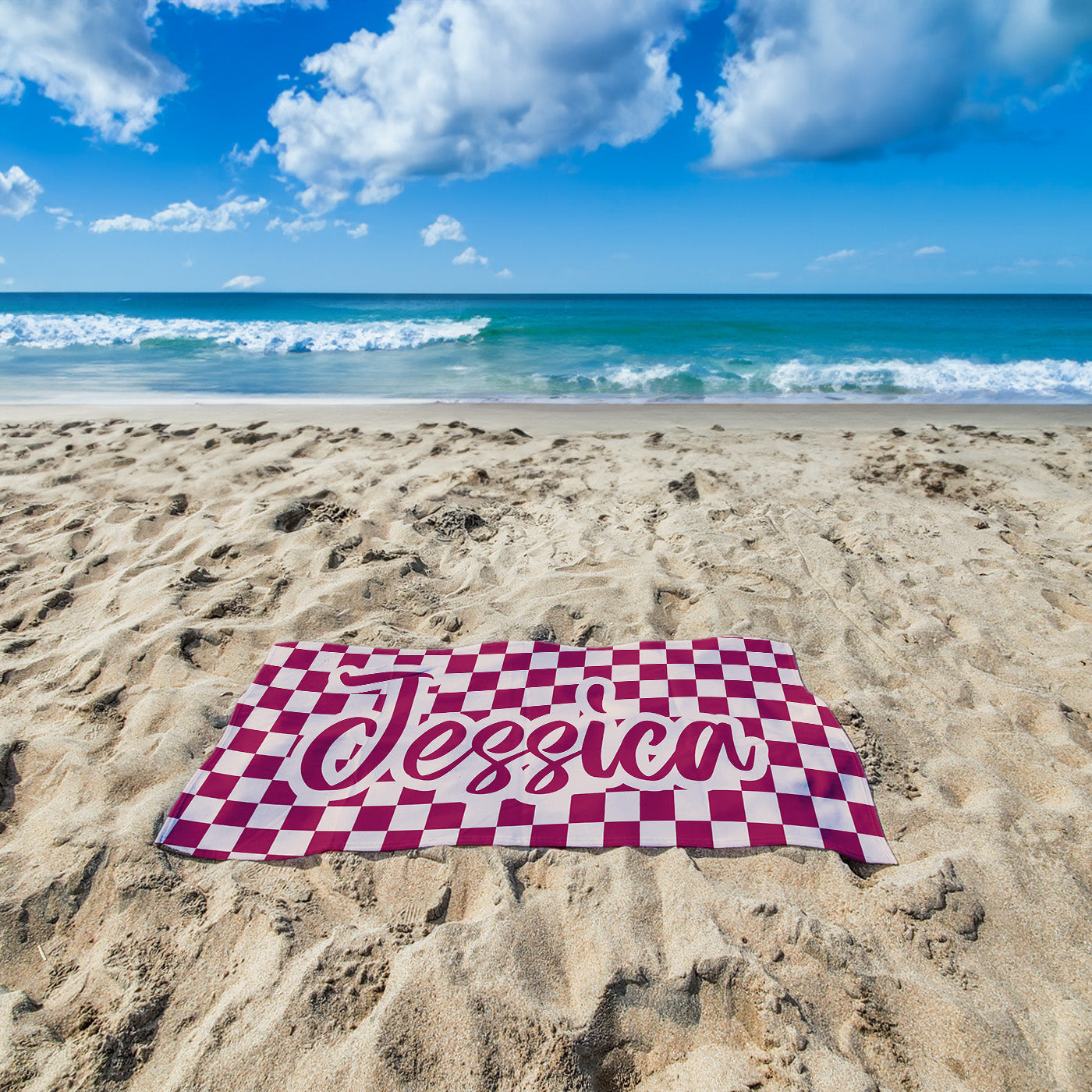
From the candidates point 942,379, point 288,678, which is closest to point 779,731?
point 288,678

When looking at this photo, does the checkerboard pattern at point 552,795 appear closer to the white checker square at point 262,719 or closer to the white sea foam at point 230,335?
the white checker square at point 262,719

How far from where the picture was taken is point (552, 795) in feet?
6.35

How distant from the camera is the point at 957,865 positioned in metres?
1.70

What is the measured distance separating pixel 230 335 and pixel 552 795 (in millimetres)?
19957

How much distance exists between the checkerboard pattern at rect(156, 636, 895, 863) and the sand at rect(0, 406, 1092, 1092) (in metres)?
0.06

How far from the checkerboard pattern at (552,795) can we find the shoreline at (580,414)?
3.95 meters

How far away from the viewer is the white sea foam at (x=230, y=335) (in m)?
15.4

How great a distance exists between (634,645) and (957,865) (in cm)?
120

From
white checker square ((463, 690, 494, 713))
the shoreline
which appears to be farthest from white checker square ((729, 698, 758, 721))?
the shoreline

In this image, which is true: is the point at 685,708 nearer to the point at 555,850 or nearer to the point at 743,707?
the point at 743,707

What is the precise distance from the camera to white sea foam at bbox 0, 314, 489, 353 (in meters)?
15.4

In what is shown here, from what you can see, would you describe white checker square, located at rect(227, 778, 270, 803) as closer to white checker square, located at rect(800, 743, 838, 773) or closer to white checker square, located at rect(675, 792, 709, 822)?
white checker square, located at rect(675, 792, 709, 822)

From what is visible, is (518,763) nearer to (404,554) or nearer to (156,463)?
(404,554)

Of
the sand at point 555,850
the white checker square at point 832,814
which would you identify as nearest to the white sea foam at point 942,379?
the sand at point 555,850
